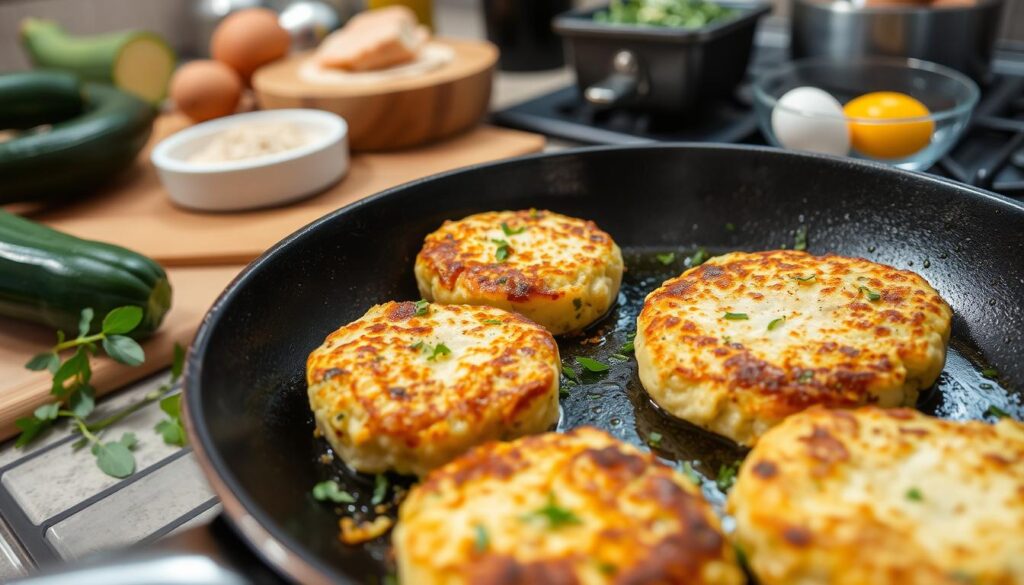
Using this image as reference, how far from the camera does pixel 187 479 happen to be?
1399 mm

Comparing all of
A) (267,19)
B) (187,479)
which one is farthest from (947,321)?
(267,19)

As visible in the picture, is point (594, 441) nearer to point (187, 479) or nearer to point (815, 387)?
point (815, 387)

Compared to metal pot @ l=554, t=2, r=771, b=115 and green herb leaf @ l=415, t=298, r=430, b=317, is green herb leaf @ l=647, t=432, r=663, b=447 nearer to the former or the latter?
green herb leaf @ l=415, t=298, r=430, b=317

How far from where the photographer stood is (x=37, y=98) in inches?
101

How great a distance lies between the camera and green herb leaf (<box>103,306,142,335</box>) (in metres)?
1.56

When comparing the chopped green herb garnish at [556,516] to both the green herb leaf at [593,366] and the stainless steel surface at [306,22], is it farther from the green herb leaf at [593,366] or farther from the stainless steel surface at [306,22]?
the stainless steel surface at [306,22]

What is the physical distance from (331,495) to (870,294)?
90cm

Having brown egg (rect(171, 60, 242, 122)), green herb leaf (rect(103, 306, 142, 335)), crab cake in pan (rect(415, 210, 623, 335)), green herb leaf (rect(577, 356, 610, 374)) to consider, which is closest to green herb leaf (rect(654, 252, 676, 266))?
crab cake in pan (rect(415, 210, 623, 335))

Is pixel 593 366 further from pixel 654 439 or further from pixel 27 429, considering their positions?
pixel 27 429

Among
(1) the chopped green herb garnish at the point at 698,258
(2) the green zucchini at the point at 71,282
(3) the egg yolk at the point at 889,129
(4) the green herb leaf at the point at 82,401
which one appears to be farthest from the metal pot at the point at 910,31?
(4) the green herb leaf at the point at 82,401

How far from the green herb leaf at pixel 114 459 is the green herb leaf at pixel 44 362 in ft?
0.76

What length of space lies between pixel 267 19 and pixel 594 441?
2.51 m

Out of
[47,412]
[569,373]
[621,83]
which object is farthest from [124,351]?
[621,83]

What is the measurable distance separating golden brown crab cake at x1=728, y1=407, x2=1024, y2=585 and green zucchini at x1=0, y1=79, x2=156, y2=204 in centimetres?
209
